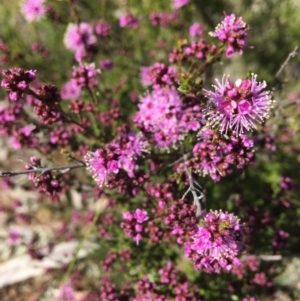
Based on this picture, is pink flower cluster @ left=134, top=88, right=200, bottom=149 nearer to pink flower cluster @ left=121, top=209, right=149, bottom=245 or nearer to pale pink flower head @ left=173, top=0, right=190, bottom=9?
pink flower cluster @ left=121, top=209, right=149, bottom=245

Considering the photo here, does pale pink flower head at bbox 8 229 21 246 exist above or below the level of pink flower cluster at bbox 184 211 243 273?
above

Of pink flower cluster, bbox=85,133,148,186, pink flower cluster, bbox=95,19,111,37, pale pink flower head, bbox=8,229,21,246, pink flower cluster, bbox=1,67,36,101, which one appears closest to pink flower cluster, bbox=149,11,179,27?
pink flower cluster, bbox=95,19,111,37

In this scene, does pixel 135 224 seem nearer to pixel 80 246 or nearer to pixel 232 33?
pixel 80 246

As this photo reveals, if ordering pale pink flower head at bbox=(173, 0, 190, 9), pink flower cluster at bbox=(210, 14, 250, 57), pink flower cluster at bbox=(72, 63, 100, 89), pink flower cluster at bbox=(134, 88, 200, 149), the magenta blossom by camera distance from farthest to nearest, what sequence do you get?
pale pink flower head at bbox=(173, 0, 190, 9), pink flower cluster at bbox=(72, 63, 100, 89), pink flower cluster at bbox=(134, 88, 200, 149), pink flower cluster at bbox=(210, 14, 250, 57), the magenta blossom

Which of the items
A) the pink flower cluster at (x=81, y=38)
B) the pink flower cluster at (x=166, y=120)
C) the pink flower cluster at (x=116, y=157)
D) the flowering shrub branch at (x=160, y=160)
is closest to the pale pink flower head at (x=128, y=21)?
the flowering shrub branch at (x=160, y=160)

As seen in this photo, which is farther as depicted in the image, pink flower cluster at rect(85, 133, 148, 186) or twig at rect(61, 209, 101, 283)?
twig at rect(61, 209, 101, 283)

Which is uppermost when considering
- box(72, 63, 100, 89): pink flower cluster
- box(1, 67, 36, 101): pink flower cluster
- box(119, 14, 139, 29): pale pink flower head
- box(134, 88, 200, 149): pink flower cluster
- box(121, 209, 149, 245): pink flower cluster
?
box(119, 14, 139, 29): pale pink flower head
